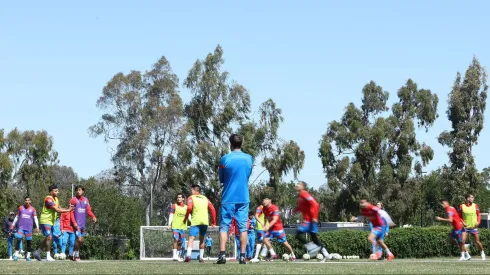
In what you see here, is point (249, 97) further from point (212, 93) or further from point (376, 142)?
point (376, 142)

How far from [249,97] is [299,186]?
51.5 metres

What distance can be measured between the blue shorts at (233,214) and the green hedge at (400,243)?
2848 centimetres

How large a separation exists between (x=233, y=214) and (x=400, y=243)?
31236 millimetres

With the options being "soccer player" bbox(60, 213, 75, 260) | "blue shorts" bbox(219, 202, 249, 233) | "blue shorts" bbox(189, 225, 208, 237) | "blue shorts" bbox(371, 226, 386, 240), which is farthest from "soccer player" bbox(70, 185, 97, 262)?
"blue shorts" bbox(219, 202, 249, 233)

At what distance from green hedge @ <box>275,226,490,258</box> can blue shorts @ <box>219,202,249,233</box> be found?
28.5 meters

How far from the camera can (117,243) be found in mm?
56844

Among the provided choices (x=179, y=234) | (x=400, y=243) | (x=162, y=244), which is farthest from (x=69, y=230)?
(x=400, y=243)

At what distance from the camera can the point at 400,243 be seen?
45531 mm

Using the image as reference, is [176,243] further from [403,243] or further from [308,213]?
[403,243]

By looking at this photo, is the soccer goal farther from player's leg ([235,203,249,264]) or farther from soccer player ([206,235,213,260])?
player's leg ([235,203,249,264])

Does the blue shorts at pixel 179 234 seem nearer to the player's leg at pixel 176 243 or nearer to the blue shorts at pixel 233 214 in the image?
the player's leg at pixel 176 243

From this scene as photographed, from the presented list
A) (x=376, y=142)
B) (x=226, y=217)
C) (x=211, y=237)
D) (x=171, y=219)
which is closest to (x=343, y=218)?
(x=376, y=142)

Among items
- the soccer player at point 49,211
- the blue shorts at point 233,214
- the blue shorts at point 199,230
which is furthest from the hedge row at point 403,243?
the blue shorts at point 233,214

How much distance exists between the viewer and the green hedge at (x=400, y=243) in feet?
148
